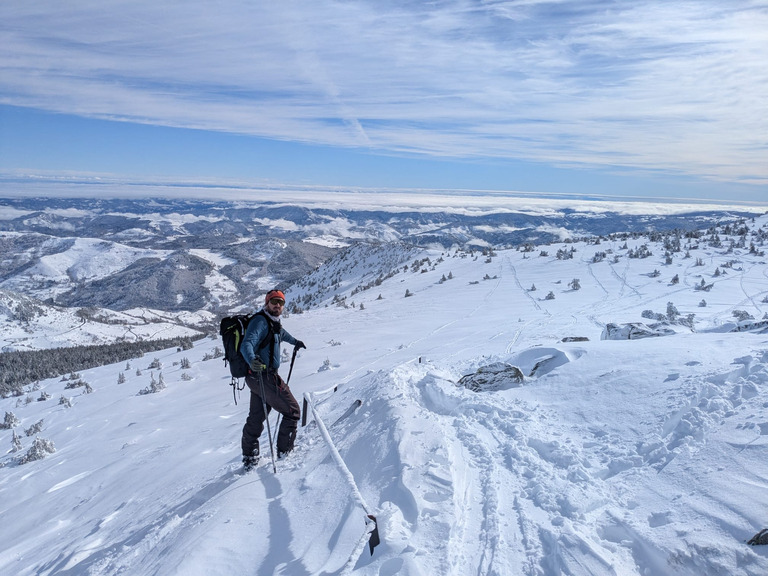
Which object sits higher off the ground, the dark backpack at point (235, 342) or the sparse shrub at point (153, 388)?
the dark backpack at point (235, 342)

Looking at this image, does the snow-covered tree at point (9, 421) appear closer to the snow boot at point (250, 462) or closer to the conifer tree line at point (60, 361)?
the snow boot at point (250, 462)

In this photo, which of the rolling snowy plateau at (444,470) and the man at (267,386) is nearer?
the rolling snowy plateau at (444,470)

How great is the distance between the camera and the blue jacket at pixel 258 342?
16.9 feet

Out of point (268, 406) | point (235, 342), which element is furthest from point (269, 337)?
point (268, 406)

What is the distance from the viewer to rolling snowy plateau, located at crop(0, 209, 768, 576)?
314 centimetres

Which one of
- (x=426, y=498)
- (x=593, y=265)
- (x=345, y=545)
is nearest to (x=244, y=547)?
(x=345, y=545)

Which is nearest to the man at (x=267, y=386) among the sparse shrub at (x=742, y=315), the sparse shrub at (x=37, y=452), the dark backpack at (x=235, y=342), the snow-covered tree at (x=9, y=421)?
the dark backpack at (x=235, y=342)

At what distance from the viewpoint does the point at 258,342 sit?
17.6 feet

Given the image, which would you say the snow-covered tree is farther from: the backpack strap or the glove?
the glove

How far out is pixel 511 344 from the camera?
32.5 ft

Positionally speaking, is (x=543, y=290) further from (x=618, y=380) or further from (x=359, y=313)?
(x=618, y=380)

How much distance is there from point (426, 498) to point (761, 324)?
25.0 feet

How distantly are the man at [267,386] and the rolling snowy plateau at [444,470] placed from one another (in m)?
0.24

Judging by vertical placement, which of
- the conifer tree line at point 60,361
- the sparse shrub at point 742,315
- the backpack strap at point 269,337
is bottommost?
the conifer tree line at point 60,361
